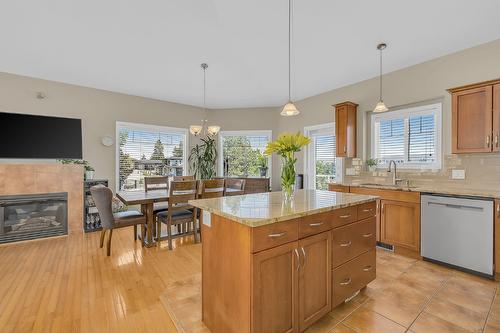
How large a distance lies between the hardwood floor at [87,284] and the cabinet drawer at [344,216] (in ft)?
4.85

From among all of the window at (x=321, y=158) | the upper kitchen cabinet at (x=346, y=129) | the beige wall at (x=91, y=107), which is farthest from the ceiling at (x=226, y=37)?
the window at (x=321, y=158)

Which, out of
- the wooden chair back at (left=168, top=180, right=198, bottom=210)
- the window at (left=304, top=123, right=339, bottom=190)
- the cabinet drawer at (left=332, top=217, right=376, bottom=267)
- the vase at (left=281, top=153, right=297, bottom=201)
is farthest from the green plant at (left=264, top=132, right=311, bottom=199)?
the window at (left=304, top=123, right=339, bottom=190)

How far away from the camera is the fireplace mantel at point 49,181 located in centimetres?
367

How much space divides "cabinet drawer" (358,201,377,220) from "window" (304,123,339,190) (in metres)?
2.57

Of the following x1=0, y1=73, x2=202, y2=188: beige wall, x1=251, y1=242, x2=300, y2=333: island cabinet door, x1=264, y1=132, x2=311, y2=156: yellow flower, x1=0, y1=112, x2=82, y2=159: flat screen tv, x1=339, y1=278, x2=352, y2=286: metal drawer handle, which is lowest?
x1=339, y1=278, x2=352, y2=286: metal drawer handle

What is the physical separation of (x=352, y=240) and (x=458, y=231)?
1600 millimetres

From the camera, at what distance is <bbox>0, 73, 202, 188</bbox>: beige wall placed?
3.91 metres

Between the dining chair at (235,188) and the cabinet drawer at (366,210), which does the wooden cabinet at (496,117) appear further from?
the dining chair at (235,188)

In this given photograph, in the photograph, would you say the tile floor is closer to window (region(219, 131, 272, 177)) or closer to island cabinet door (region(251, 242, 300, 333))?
island cabinet door (region(251, 242, 300, 333))

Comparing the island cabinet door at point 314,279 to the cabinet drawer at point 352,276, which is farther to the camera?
the cabinet drawer at point 352,276

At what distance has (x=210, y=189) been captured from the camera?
3.69m

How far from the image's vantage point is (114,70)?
12.3 ft

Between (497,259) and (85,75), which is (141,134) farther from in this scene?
(497,259)

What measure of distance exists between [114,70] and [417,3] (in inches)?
160
